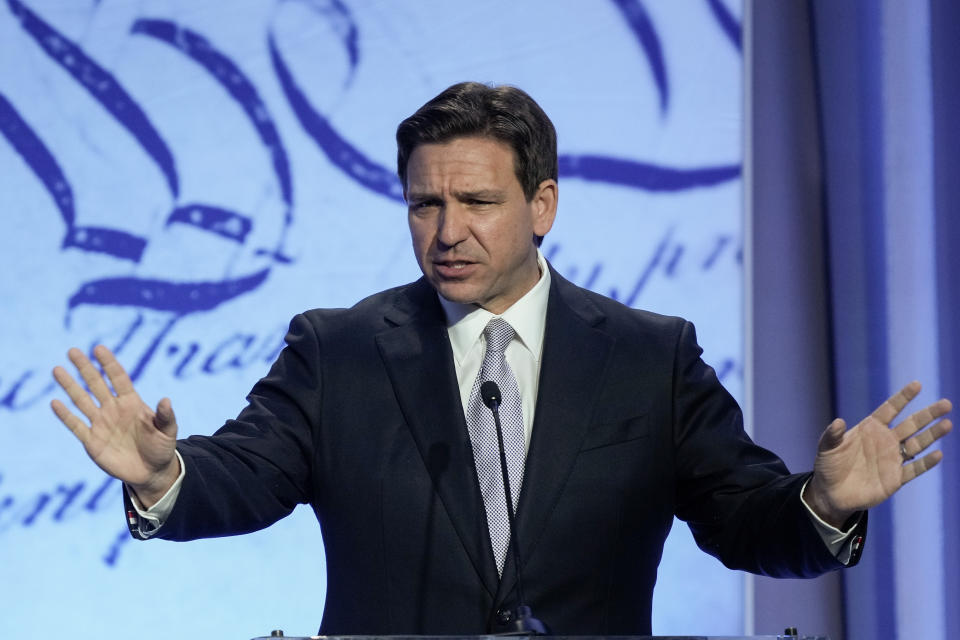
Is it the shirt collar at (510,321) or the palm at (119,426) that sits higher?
the shirt collar at (510,321)

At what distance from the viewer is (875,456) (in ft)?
5.67

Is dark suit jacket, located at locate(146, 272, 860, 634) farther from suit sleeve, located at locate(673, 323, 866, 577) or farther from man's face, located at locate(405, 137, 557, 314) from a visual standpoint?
man's face, located at locate(405, 137, 557, 314)

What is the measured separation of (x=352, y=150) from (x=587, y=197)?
67cm

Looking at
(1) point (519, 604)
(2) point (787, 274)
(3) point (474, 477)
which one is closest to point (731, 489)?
(3) point (474, 477)

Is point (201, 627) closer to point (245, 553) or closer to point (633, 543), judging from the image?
point (245, 553)

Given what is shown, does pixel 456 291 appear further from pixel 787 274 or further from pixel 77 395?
pixel 787 274

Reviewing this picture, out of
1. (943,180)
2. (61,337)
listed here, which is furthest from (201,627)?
(943,180)

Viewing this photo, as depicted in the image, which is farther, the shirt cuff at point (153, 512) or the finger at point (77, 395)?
the shirt cuff at point (153, 512)

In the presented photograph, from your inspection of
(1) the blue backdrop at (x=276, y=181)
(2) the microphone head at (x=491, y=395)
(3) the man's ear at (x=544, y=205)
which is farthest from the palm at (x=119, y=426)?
(1) the blue backdrop at (x=276, y=181)

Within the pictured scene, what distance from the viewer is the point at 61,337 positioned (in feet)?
10.4

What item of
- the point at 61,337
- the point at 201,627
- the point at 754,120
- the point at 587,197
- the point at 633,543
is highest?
the point at 754,120

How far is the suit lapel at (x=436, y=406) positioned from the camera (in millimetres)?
1891

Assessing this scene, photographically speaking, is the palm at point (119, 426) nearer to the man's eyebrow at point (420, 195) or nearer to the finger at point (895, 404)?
the man's eyebrow at point (420, 195)

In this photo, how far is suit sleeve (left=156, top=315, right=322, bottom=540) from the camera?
180 centimetres
